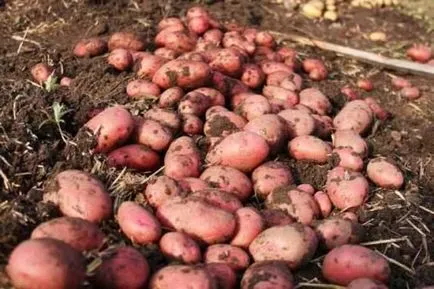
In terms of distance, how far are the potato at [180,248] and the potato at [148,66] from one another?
1.30m

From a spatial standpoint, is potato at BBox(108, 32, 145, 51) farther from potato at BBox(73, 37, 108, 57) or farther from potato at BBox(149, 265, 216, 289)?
potato at BBox(149, 265, 216, 289)

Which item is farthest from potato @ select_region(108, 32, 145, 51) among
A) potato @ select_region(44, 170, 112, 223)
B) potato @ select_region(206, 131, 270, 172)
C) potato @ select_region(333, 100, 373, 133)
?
potato @ select_region(44, 170, 112, 223)

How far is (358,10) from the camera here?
4992mm

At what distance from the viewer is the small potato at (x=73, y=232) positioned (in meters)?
2.07

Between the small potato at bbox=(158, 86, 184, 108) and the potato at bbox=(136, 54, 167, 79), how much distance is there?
0.24 m

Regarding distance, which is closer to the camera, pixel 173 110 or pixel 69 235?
pixel 69 235

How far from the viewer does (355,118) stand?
333 centimetres

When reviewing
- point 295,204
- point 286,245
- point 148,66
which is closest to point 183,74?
point 148,66

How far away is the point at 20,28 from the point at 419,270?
2.95m

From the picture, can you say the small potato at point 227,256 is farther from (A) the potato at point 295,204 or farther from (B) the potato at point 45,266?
(B) the potato at point 45,266

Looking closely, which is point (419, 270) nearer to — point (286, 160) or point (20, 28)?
point (286, 160)

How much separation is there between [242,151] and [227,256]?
58cm

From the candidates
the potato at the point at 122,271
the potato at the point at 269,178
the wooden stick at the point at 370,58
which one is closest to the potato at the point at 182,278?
the potato at the point at 122,271

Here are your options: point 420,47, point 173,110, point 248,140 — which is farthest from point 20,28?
point 420,47
